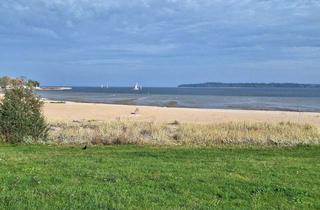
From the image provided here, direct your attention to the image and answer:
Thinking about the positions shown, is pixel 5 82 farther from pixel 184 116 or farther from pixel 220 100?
pixel 220 100

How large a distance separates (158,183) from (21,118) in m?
9.97

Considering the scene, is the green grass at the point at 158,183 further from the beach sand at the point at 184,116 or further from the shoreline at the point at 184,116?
the beach sand at the point at 184,116

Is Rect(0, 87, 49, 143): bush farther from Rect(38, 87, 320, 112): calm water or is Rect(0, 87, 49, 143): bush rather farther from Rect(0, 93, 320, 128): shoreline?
Rect(38, 87, 320, 112): calm water

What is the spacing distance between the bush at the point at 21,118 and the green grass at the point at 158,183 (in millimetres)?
5368

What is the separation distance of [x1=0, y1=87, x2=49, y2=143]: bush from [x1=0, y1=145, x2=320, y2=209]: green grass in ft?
17.6

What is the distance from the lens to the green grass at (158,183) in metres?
6.64

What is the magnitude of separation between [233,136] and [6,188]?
11.6 meters

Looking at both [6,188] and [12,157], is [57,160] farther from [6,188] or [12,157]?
[6,188]

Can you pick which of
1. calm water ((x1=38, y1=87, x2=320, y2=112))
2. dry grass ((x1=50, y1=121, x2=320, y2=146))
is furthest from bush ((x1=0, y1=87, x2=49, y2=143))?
calm water ((x1=38, y1=87, x2=320, y2=112))

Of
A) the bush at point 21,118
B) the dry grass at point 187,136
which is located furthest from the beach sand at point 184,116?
the bush at point 21,118

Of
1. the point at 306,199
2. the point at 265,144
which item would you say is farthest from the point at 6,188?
the point at 265,144

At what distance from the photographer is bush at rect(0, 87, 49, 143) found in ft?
53.9

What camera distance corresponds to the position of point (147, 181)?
316 inches

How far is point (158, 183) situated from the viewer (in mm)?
7867
